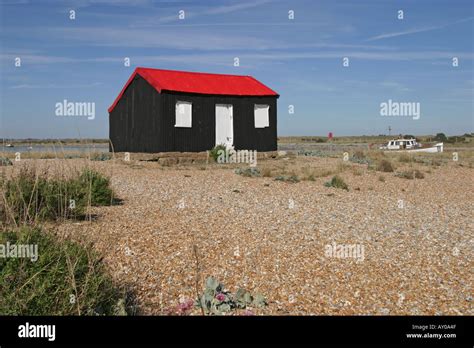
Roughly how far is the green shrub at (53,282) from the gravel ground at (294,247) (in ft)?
1.01

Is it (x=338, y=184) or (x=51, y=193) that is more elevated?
(x=51, y=193)

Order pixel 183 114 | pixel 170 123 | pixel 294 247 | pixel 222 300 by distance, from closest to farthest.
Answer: pixel 222 300, pixel 294 247, pixel 170 123, pixel 183 114

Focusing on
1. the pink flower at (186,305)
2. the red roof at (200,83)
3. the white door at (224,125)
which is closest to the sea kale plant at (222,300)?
the pink flower at (186,305)

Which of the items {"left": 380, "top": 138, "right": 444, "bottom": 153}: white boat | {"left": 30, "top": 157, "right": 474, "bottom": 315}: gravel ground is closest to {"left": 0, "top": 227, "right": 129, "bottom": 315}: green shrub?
{"left": 30, "top": 157, "right": 474, "bottom": 315}: gravel ground

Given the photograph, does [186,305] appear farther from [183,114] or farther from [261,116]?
[261,116]

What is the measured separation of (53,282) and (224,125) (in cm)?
1833

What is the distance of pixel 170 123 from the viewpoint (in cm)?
2014

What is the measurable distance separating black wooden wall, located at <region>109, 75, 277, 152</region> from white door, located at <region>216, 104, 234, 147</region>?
24cm

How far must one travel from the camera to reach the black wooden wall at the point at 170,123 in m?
20.1

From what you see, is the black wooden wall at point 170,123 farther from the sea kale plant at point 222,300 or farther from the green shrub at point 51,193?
the sea kale plant at point 222,300

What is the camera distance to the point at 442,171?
71.4 feet

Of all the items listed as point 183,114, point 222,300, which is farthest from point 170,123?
point 222,300

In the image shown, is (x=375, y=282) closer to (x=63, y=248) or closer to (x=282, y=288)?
(x=282, y=288)

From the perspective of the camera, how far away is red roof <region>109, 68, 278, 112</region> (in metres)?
20.6
